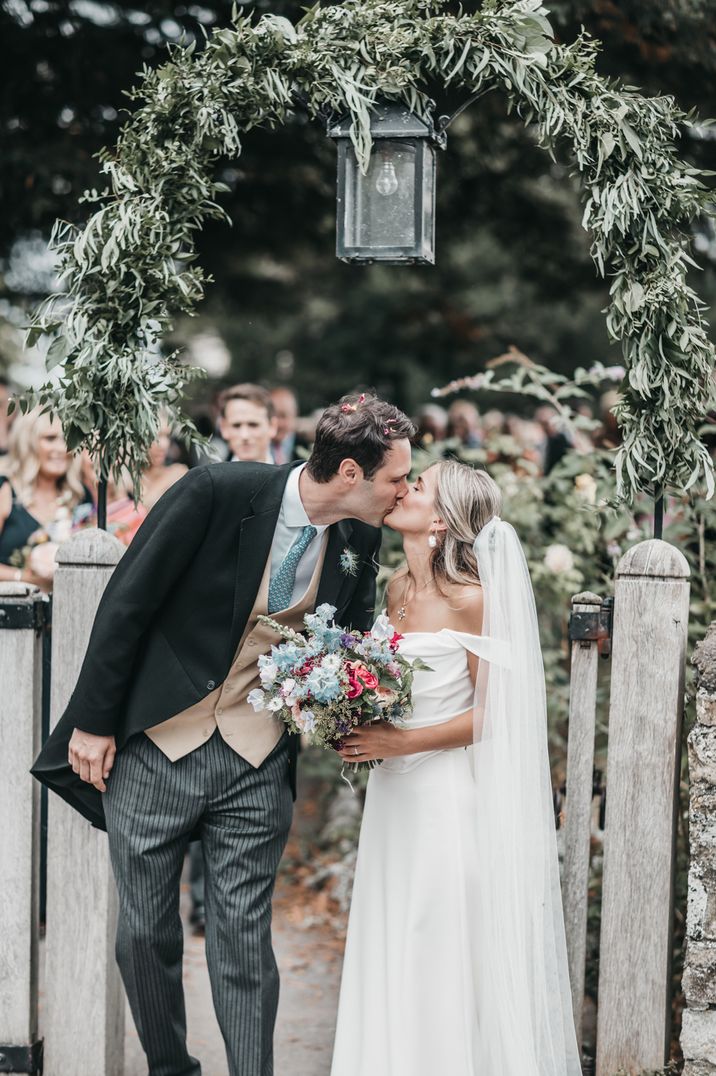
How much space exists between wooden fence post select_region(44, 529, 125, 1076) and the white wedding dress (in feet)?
2.58

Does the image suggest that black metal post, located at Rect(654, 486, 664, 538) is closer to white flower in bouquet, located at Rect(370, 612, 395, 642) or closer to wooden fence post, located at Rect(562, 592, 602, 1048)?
wooden fence post, located at Rect(562, 592, 602, 1048)

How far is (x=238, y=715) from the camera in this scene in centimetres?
347

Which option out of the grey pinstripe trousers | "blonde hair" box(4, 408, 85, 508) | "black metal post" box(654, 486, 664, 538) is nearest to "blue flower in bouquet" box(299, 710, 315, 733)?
the grey pinstripe trousers

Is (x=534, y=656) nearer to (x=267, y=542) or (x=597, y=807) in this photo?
(x=267, y=542)

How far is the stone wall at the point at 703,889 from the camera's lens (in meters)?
3.41

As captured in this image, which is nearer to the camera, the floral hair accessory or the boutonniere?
the floral hair accessory

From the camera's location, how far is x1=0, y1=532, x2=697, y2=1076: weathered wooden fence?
362 cm

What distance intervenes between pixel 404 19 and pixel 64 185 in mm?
4100

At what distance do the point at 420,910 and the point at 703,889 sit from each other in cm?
81

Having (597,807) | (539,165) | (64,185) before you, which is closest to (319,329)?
(539,165)

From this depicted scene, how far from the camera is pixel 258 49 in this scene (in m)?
3.73

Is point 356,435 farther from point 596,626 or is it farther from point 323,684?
point 596,626

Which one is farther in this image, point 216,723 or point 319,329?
point 319,329

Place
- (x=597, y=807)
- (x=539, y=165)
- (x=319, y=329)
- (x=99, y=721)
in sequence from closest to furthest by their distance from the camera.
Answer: (x=99, y=721) < (x=597, y=807) < (x=539, y=165) < (x=319, y=329)
